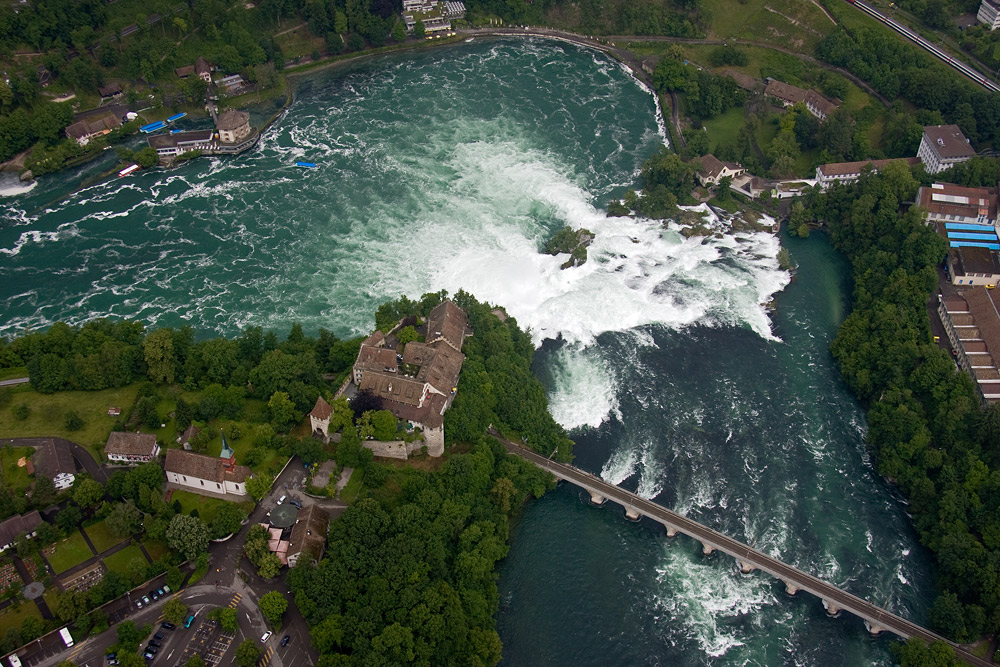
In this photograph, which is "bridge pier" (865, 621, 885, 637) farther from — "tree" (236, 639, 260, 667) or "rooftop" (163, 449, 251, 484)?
"rooftop" (163, 449, 251, 484)

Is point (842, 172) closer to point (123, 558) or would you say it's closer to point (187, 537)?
point (187, 537)

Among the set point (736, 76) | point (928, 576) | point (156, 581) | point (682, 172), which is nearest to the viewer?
point (156, 581)

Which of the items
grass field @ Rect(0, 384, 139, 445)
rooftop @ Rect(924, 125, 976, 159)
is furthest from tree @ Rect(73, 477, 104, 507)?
rooftop @ Rect(924, 125, 976, 159)

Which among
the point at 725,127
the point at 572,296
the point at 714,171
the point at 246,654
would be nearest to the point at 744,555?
the point at 572,296

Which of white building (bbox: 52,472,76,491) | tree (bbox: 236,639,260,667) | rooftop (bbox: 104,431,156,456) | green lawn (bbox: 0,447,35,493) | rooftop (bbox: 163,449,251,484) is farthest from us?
rooftop (bbox: 104,431,156,456)

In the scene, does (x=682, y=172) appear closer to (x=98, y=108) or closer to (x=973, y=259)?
(x=973, y=259)

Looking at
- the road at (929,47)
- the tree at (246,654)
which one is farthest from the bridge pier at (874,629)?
the road at (929,47)

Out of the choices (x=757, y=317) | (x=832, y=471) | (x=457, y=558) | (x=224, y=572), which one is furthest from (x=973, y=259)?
(x=224, y=572)
